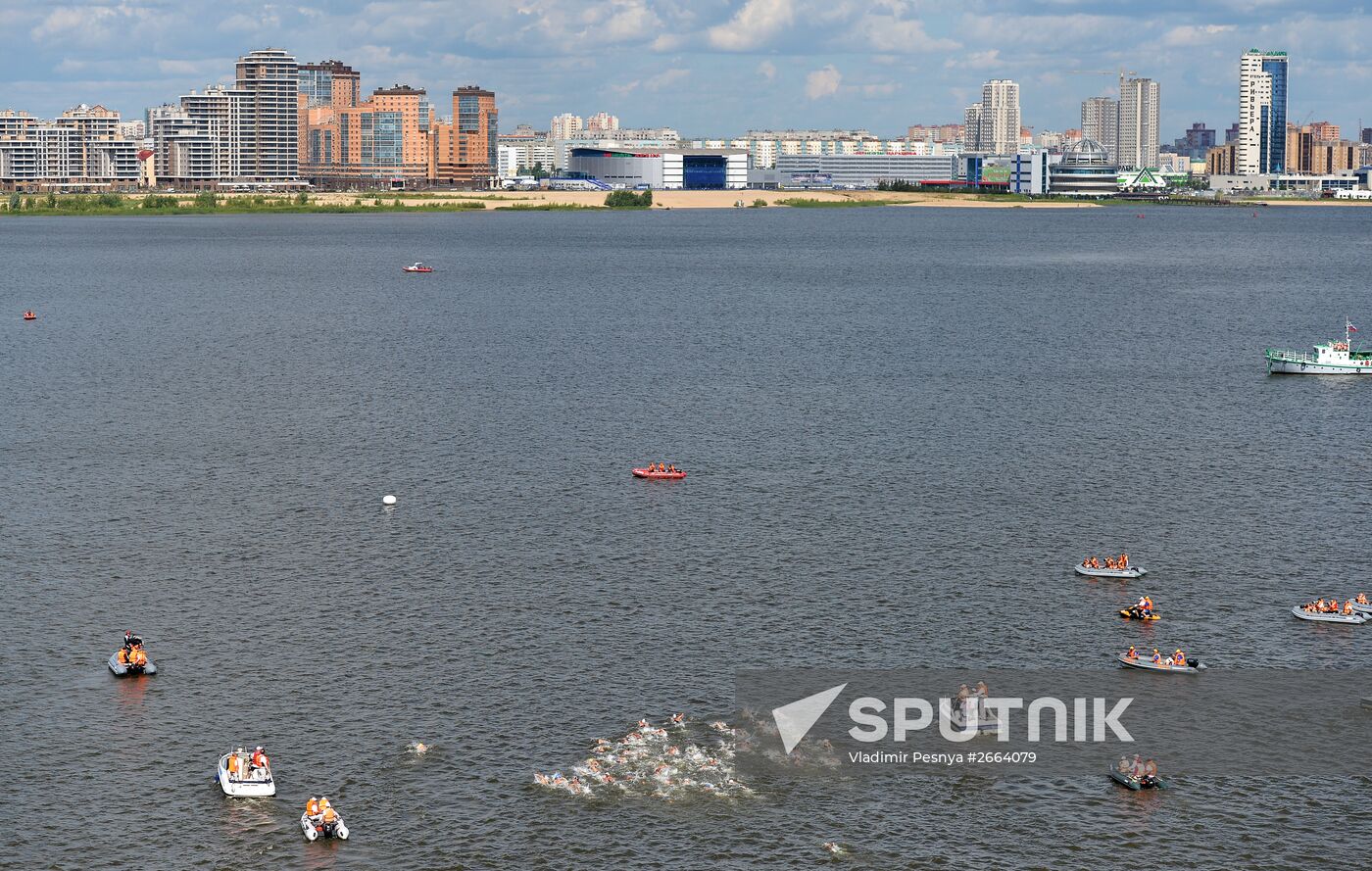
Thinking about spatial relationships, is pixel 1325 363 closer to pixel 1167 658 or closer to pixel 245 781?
pixel 1167 658

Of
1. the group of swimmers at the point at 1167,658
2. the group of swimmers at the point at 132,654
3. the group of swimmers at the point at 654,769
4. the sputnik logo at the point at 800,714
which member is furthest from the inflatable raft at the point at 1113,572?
the group of swimmers at the point at 132,654

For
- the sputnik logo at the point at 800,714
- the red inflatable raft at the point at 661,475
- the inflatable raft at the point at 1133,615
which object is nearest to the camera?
the sputnik logo at the point at 800,714

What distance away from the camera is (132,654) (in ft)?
214

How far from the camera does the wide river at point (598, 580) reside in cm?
5331

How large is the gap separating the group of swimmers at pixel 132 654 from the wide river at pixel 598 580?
3.27ft

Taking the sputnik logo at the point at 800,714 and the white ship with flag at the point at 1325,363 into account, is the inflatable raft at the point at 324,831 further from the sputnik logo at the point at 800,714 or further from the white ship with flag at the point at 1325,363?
the white ship with flag at the point at 1325,363

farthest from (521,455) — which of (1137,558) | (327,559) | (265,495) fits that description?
(1137,558)

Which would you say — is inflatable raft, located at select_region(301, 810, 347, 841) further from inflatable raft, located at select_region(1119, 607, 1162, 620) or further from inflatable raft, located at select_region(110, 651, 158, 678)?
inflatable raft, located at select_region(1119, 607, 1162, 620)

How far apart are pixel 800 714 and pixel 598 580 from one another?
62.0ft

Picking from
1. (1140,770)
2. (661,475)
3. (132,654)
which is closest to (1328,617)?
(1140,770)

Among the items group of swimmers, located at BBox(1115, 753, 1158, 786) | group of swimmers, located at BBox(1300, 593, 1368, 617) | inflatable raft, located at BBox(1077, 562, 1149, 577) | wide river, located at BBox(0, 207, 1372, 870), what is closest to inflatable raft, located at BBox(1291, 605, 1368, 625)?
group of swimmers, located at BBox(1300, 593, 1368, 617)

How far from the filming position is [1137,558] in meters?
81.9

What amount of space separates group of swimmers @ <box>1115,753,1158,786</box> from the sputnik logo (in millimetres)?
11542

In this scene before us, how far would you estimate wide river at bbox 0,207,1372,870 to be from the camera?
5331cm
